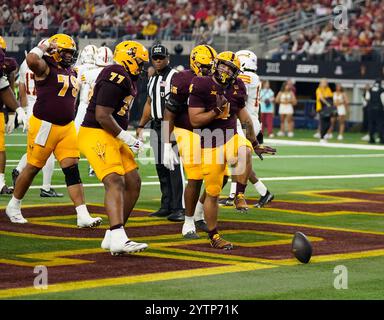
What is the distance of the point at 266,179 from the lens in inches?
738

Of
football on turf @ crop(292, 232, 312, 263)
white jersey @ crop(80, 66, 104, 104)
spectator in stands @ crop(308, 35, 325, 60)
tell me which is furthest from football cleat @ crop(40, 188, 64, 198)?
spectator in stands @ crop(308, 35, 325, 60)

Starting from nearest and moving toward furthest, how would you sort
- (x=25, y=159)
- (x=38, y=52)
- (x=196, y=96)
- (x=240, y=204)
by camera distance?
(x=196, y=96)
(x=38, y=52)
(x=240, y=204)
(x=25, y=159)

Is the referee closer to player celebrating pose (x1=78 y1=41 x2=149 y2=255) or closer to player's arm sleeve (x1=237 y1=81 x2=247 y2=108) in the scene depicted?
player's arm sleeve (x1=237 y1=81 x2=247 y2=108)

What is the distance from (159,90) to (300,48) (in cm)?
2294

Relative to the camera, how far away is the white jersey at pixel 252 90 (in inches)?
607

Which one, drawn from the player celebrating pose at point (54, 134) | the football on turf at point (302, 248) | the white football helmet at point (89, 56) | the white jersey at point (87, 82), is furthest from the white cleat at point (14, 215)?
the white football helmet at point (89, 56)

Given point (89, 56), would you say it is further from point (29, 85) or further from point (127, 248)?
point (127, 248)

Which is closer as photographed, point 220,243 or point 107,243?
point 107,243

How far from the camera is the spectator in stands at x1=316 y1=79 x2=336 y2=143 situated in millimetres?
30298

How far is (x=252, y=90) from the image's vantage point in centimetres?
1572

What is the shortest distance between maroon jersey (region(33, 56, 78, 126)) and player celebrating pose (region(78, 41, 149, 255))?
1.67m

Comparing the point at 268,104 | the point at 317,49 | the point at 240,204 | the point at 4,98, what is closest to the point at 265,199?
the point at 240,204
